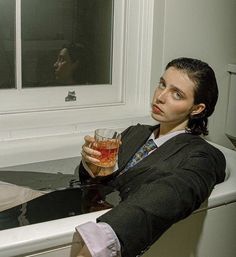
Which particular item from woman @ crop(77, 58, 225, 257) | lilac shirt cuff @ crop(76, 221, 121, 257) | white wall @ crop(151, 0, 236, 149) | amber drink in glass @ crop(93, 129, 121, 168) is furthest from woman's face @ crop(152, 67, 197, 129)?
white wall @ crop(151, 0, 236, 149)

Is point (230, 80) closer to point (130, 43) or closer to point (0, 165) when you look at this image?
point (130, 43)

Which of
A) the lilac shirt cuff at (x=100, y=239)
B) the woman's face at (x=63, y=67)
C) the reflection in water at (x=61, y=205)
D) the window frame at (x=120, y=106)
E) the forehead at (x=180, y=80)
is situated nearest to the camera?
the lilac shirt cuff at (x=100, y=239)

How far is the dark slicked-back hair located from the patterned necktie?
129 millimetres

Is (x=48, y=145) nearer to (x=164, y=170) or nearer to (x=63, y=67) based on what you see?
(x=63, y=67)

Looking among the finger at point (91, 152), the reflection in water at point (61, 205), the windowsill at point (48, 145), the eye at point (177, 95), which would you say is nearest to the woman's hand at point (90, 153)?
the finger at point (91, 152)

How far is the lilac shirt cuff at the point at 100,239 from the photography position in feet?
3.01

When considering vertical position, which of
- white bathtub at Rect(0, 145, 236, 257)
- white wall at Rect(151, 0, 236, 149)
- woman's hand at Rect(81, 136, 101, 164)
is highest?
white wall at Rect(151, 0, 236, 149)

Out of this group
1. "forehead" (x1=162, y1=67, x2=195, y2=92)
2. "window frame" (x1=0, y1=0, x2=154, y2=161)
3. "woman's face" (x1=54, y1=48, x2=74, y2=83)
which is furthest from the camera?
"woman's face" (x1=54, y1=48, x2=74, y2=83)

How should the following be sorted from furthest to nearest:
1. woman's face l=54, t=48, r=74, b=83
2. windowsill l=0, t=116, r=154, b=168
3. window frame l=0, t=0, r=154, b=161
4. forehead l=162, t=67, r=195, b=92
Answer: woman's face l=54, t=48, r=74, b=83
window frame l=0, t=0, r=154, b=161
windowsill l=0, t=116, r=154, b=168
forehead l=162, t=67, r=195, b=92

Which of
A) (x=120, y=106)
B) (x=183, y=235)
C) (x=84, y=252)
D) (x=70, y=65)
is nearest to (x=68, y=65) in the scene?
(x=70, y=65)

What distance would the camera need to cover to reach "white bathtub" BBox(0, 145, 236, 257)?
963mm

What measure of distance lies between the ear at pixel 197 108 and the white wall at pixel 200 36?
61cm

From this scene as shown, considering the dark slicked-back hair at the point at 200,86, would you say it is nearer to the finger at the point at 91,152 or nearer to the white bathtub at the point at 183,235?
the white bathtub at the point at 183,235

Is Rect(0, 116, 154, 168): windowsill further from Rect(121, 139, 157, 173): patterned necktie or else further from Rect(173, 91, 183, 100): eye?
Rect(173, 91, 183, 100): eye
